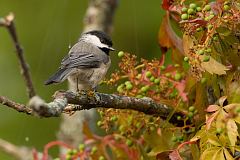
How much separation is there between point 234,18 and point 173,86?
63 cm

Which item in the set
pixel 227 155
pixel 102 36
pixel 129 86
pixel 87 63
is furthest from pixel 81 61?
pixel 227 155

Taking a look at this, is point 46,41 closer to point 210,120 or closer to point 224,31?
point 224,31

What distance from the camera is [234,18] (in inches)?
111

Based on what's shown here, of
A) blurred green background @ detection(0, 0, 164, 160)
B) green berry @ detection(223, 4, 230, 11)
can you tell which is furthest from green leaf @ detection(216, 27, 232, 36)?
blurred green background @ detection(0, 0, 164, 160)

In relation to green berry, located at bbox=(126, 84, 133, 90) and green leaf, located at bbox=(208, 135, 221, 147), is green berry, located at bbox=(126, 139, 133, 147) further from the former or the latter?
green leaf, located at bbox=(208, 135, 221, 147)

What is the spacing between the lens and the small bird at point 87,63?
11.6 feet

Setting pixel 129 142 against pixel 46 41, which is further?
pixel 46 41

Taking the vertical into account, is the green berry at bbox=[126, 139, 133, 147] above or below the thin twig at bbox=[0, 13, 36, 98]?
below

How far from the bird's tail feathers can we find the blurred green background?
2407 millimetres

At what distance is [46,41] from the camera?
6039 millimetres

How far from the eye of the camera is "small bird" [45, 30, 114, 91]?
354 cm

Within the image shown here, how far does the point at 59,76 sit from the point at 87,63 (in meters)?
0.59

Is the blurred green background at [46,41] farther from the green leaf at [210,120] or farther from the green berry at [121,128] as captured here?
the green leaf at [210,120]

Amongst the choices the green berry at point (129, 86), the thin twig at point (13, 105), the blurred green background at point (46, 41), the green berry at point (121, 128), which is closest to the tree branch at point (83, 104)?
the thin twig at point (13, 105)
